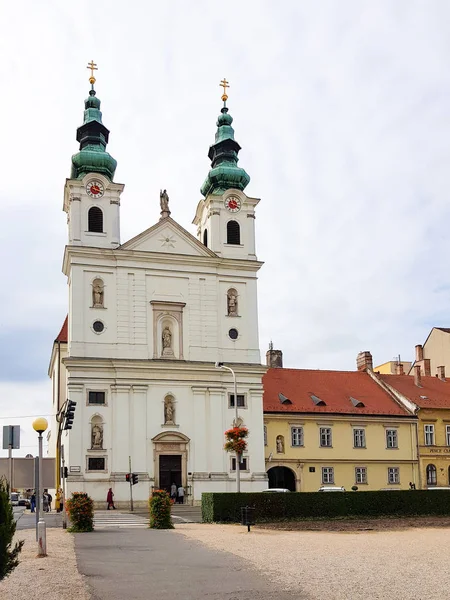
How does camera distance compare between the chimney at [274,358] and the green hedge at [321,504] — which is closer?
the green hedge at [321,504]

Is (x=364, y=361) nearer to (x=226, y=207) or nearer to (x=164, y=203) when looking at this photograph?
(x=226, y=207)

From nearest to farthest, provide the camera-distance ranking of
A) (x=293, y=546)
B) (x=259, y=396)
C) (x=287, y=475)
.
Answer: (x=293, y=546), (x=259, y=396), (x=287, y=475)

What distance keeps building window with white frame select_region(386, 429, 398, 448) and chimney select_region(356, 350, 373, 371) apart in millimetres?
7787

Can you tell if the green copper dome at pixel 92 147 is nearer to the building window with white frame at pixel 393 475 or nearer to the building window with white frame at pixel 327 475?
the building window with white frame at pixel 327 475

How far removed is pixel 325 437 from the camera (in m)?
56.9

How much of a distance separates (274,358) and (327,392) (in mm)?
7920

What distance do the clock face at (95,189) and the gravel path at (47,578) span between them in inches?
1252

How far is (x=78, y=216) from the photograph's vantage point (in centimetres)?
5091

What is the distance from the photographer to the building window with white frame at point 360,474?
186 ft

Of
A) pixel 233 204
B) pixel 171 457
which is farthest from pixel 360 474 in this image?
pixel 233 204

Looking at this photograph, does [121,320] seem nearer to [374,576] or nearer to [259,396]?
[259,396]

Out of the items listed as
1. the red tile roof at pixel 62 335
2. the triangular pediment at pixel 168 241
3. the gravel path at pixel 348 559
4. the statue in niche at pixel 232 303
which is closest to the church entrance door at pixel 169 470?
the statue in niche at pixel 232 303

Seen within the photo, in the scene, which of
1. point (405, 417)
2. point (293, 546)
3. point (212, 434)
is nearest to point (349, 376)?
point (405, 417)

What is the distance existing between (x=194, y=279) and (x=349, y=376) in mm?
17025
